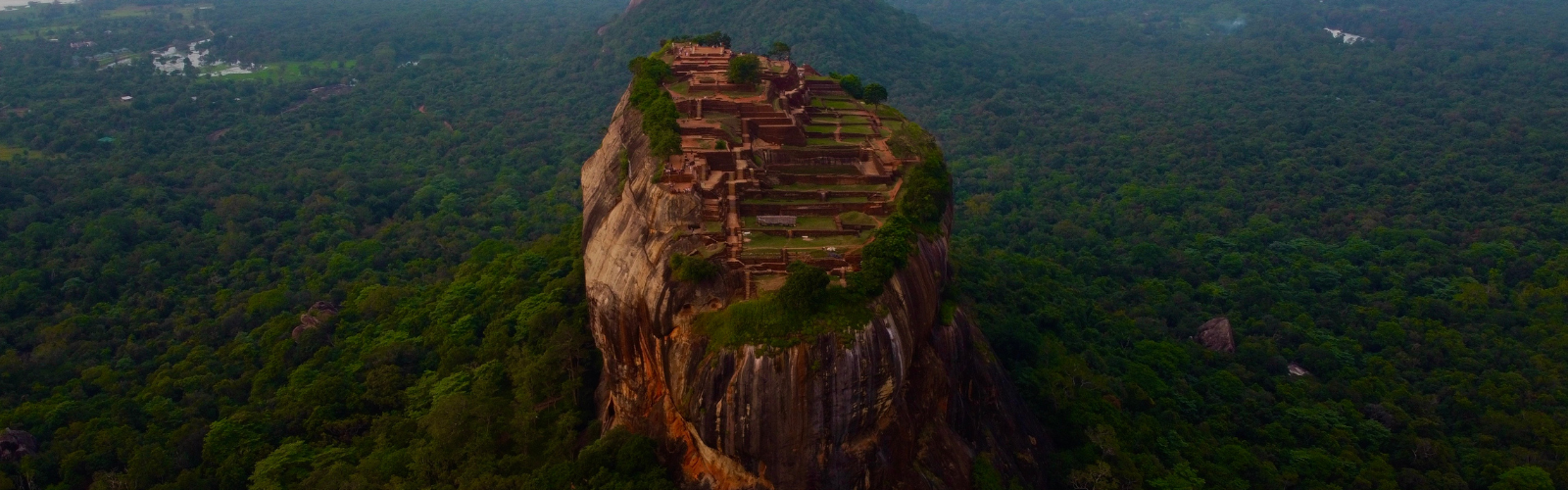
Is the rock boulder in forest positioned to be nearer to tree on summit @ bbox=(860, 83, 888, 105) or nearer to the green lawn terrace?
the green lawn terrace

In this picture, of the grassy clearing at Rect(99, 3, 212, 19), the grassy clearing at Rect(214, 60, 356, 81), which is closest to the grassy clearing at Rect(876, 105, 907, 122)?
the grassy clearing at Rect(214, 60, 356, 81)

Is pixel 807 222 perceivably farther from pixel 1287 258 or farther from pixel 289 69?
pixel 289 69

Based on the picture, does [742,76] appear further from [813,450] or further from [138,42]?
[138,42]

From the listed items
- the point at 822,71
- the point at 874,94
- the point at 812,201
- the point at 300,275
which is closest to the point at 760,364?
the point at 812,201

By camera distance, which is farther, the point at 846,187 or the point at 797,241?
the point at 846,187

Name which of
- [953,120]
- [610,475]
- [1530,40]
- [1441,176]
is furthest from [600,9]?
[610,475]
